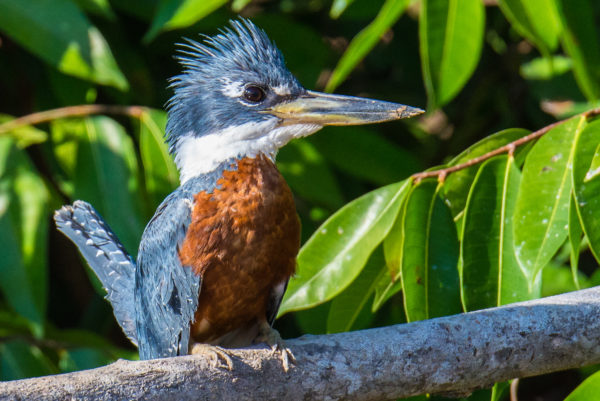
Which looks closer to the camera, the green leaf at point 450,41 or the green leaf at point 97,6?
the green leaf at point 450,41

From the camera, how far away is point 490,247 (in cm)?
200

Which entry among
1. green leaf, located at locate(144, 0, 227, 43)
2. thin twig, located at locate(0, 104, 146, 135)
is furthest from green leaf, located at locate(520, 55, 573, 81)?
thin twig, located at locate(0, 104, 146, 135)

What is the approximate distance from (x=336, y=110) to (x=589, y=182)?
63 cm

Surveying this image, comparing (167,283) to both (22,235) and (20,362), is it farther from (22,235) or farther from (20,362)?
(20,362)

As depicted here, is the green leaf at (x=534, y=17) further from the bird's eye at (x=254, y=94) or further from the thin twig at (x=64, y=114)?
the thin twig at (x=64, y=114)

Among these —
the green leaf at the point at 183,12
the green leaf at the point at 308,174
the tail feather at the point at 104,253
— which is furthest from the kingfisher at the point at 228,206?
the green leaf at the point at 308,174

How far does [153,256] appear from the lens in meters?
2.06

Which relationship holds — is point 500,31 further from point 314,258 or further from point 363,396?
point 363,396

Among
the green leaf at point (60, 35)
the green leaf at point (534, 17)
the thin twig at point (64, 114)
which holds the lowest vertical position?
the thin twig at point (64, 114)

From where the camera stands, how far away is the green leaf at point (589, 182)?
1830 mm

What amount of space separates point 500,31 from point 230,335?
2.25 metres

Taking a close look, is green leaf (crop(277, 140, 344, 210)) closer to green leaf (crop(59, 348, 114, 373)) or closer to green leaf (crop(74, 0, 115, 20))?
green leaf (crop(74, 0, 115, 20))

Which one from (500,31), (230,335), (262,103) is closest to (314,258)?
(230,335)

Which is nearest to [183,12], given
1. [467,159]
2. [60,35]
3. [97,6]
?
[97,6]
